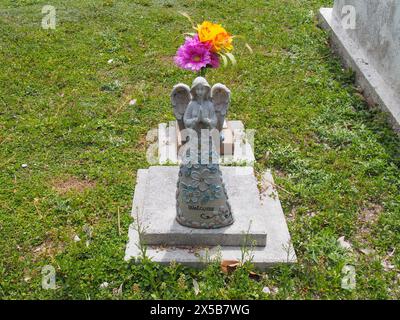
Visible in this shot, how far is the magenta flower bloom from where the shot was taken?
131 inches

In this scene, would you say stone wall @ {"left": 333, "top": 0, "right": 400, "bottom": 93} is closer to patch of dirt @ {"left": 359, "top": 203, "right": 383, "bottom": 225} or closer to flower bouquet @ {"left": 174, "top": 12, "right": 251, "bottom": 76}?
patch of dirt @ {"left": 359, "top": 203, "right": 383, "bottom": 225}

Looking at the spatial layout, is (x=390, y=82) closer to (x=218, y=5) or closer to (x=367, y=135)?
(x=367, y=135)

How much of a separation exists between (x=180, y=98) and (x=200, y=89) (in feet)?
1.13

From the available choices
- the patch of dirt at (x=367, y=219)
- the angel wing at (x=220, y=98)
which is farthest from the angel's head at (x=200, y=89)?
the patch of dirt at (x=367, y=219)

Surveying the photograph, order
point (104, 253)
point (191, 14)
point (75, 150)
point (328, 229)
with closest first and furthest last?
point (104, 253), point (328, 229), point (75, 150), point (191, 14)

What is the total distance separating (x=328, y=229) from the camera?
411cm

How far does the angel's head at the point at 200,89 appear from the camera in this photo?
3.39m

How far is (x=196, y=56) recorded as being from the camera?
3363 millimetres

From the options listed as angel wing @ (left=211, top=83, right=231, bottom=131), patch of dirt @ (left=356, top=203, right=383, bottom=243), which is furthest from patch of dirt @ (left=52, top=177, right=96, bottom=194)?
patch of dirt @ (left=356, top=203, right=383, bottom=243)

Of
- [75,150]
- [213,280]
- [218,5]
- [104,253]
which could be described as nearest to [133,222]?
[104,253]

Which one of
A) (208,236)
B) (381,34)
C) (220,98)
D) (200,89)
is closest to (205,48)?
(200,89)

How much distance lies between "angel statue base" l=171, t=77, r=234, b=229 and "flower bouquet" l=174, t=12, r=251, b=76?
13cm

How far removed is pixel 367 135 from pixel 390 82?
89cm

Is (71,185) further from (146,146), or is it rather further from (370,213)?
(370,213)
